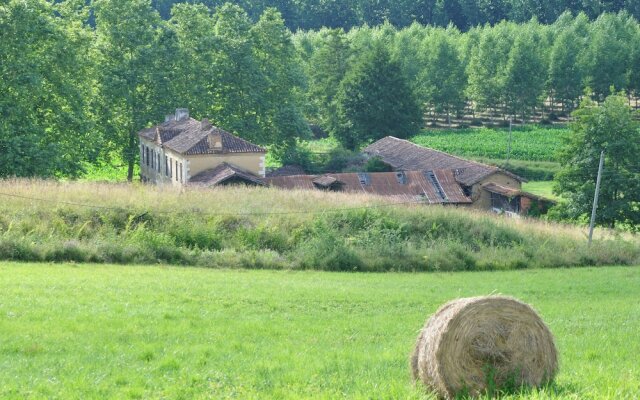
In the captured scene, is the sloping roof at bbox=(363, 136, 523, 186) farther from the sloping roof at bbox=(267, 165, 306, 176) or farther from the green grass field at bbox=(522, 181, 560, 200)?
the green grass field at bbox=(522, 181, 560, 200)

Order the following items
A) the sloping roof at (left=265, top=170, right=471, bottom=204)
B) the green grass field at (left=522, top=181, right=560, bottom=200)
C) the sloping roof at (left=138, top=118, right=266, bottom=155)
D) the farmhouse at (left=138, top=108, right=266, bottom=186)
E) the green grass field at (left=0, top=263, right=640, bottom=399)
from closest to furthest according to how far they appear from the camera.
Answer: the green grass field at (left=0, top=263, right=640, bottom=399)
the farmhouse at (left=138, top=108, right=266, bottom=186)
the sloping roof at (left=138, top=118, right=266, bottom=155)
the sloping roof at (left=265, top=170, right=471, bottom=204)
the green grass field at (left=522, top=181, right=560, bottom=200)

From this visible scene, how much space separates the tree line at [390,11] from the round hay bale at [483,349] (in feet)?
541

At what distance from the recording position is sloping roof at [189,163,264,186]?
167 feet

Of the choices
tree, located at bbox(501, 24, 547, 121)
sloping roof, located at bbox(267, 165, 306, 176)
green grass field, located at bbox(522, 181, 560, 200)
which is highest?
tree, located at bbox(501, 24, 547, 121)

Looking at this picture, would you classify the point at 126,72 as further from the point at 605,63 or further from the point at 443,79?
the point at 605,63

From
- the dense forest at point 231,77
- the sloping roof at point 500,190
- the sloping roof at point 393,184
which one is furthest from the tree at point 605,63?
the sloping roof at point 393,184

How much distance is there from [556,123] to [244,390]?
4026 inches

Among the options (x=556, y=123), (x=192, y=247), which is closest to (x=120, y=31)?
(x=192, y=247)

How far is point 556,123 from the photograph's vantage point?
110375 mm

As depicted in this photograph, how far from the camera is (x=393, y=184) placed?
57.1 meters

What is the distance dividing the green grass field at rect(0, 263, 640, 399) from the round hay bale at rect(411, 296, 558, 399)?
1.39 ft

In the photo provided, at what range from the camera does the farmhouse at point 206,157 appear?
171 feet

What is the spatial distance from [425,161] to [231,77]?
16.2 meters

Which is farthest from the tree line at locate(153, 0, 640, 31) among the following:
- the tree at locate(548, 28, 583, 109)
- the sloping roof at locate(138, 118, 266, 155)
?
the sloping roof at locate(138, 118, 266, 155)
